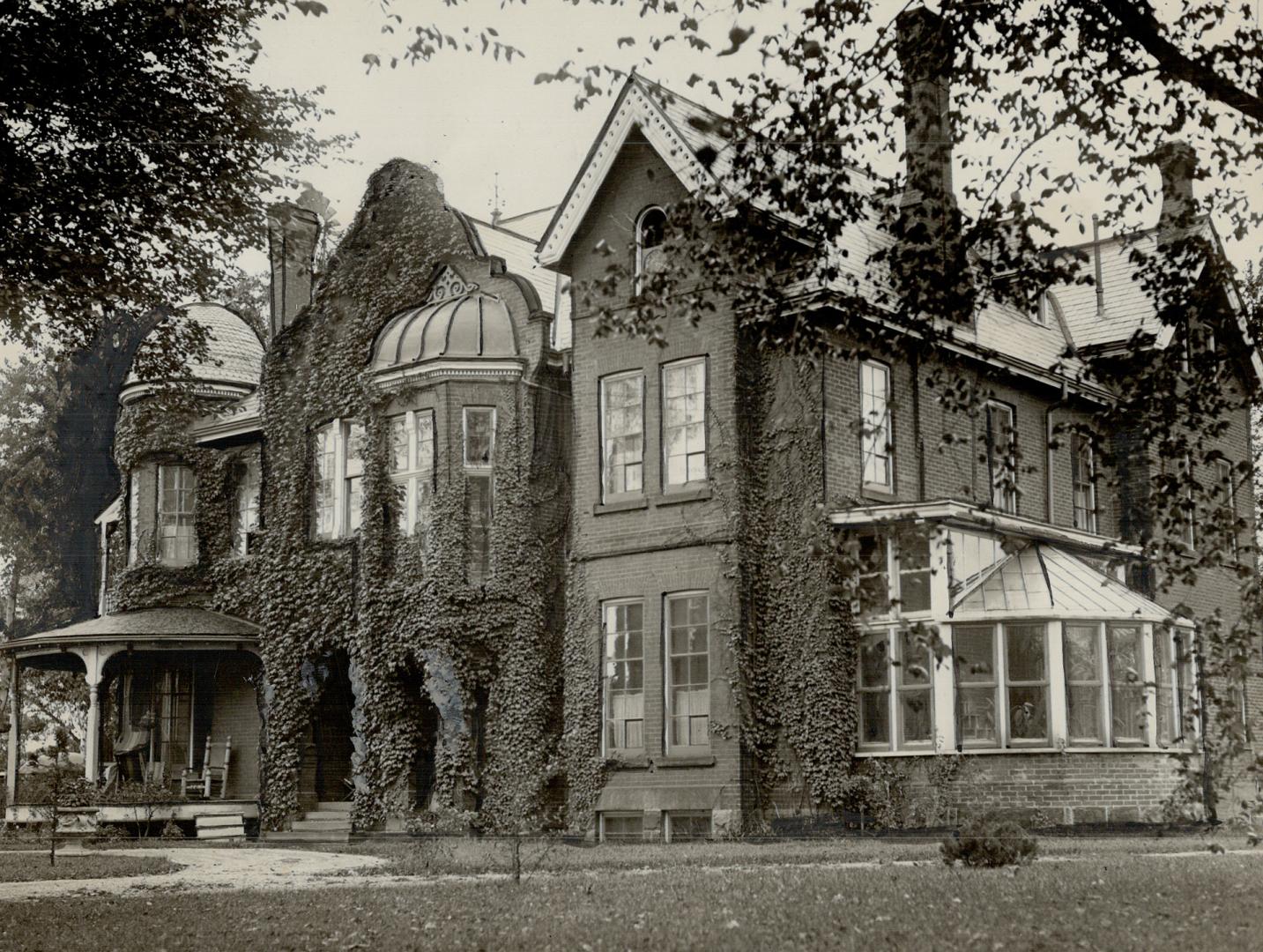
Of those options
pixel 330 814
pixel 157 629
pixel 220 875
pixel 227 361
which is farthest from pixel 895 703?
pixel 227 361

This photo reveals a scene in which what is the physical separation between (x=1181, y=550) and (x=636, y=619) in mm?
13820

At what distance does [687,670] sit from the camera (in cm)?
2428

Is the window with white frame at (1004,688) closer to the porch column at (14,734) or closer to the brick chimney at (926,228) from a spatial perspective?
the brick chimney at (926,228)

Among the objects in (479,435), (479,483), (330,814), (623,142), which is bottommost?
(330,814)

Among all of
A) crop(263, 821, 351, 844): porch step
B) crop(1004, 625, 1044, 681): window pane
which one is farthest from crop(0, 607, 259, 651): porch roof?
crop(1004, 625, 1044, 681): window pane

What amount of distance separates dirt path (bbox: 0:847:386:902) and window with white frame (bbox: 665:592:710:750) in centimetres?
515

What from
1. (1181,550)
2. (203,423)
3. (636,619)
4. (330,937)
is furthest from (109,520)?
(1181,550)

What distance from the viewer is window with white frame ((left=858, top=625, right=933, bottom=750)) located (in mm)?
23188

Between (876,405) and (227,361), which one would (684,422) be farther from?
(227,361)

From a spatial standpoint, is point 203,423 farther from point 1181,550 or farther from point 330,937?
point 1181,550

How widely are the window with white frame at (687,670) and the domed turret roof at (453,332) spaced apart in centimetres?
551

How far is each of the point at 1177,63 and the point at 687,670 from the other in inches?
567

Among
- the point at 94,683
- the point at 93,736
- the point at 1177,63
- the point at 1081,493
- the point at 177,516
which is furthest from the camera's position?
the point at 177,516

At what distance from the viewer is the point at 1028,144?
1297 cm
